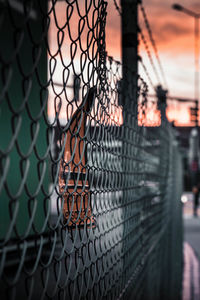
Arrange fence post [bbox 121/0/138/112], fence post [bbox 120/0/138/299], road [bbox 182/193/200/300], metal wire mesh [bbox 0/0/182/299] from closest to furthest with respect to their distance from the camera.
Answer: metal wire mesh [bbox 0/0/182/299] → fence post [bbox 120/0/138/299] → fence post [bbox 121/0/138/112] → road [bbox 182/193/200/300]

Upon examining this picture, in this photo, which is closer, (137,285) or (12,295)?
(12,295)

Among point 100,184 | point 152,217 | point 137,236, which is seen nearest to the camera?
point 100,184

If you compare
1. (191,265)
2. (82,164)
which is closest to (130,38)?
(82,164)

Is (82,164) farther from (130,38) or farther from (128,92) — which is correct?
(130,38)

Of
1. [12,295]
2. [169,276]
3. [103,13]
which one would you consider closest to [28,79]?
[12,295]

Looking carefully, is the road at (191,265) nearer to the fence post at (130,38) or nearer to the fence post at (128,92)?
the fence post at (128,92)

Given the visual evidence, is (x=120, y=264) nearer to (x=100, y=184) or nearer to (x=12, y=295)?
(x=100, y=184)

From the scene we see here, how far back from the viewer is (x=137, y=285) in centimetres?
244

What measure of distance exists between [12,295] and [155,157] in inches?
140

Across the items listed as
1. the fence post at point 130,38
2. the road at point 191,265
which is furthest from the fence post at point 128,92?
the road at point 191,265

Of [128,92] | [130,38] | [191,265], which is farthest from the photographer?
[191,265]

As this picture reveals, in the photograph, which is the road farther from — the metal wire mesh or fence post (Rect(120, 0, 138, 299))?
fence post (Rect(120, 0, 138, 299))

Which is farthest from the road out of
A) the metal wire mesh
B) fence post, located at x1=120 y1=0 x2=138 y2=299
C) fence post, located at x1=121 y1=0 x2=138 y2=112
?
fence post, located at x1=121 y1=0 x2=138 y2=112

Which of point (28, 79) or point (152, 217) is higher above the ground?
point (28, 79)
